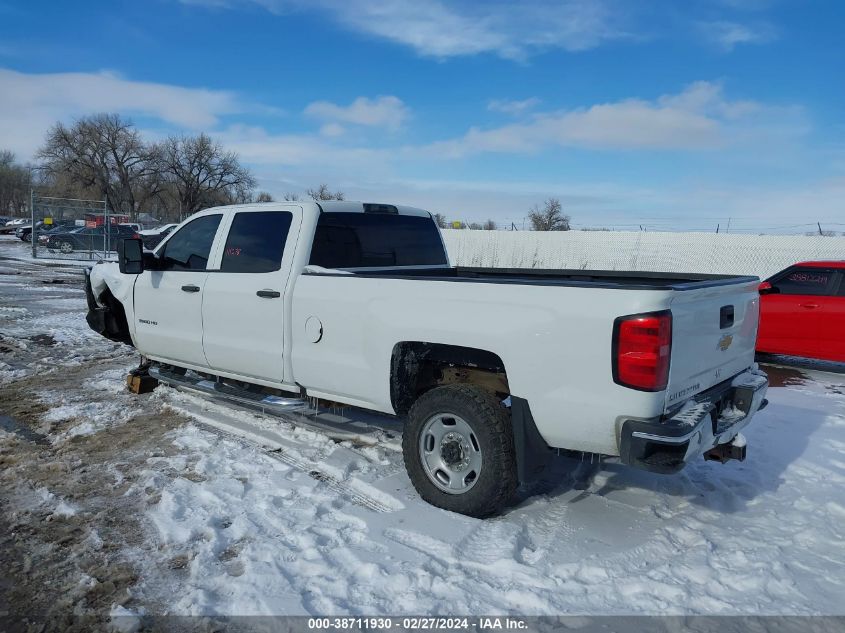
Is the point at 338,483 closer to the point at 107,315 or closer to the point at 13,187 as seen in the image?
the point at 107,315

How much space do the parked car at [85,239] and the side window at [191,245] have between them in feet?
79.3

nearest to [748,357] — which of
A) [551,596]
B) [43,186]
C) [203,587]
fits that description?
[551,596]

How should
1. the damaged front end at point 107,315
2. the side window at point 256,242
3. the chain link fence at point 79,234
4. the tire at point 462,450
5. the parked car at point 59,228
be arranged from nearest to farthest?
1. the tire at point 462,450
2. the side window at point 256,242
3. the damaged front end at point 107,315
4. the chain link fence at point 79,234
5. the parked car at point 59,228

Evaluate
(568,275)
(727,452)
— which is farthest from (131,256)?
(727,452)

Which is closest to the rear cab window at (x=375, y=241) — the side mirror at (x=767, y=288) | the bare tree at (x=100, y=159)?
the side mirror at (x=767, y=288)

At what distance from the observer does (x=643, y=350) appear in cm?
312

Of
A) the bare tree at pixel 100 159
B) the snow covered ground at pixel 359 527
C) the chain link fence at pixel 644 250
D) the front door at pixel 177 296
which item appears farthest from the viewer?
the bare tree at pixel 100 159

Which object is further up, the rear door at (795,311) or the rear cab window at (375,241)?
the rear cab window at (375,241)

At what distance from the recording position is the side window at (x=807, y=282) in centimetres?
862

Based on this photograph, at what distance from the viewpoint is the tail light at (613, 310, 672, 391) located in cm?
312

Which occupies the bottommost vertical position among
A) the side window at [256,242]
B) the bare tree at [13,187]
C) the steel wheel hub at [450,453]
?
the steel wheel hub at [450,453]

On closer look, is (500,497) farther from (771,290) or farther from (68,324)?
(68,324)

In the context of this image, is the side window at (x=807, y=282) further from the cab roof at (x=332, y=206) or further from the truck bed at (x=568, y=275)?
the cab roof at (x=332, y=206)

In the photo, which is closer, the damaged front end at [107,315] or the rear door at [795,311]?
the damaged front end at [107,315]
